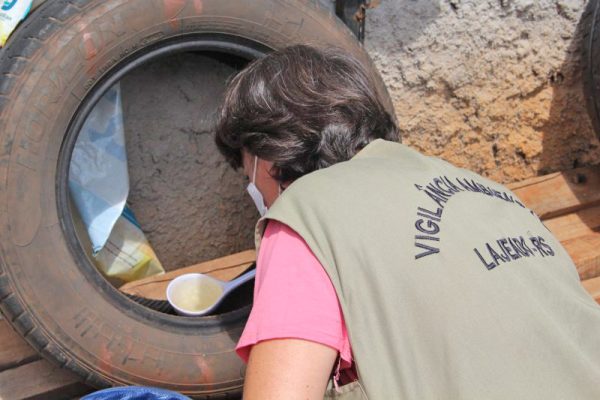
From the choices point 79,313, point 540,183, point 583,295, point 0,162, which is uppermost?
point 0,162

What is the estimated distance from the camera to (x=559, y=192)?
253cm

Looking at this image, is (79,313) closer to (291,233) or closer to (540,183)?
(291,233)

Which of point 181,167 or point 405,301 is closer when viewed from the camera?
point 405,301

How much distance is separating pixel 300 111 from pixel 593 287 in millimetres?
1380

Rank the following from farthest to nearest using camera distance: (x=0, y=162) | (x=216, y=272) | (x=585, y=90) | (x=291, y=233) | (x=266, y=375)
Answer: (x=585, y=90)
(x=216, y=272)
(x=0, y=162)
(x=291, y=233)
(x=266, y=375)

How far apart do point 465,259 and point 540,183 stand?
1.58 m

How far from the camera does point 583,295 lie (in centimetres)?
125

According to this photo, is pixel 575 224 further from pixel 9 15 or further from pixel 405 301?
pixel 9 15

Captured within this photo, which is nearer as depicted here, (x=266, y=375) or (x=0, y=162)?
(x=266, y=375)

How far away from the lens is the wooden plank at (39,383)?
1789mm

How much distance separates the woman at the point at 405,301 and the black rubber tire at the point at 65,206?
0.73 metres

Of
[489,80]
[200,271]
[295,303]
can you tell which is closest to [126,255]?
[200,271]

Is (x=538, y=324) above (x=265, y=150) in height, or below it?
below

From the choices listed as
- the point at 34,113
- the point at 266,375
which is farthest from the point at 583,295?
the point at 34,113
